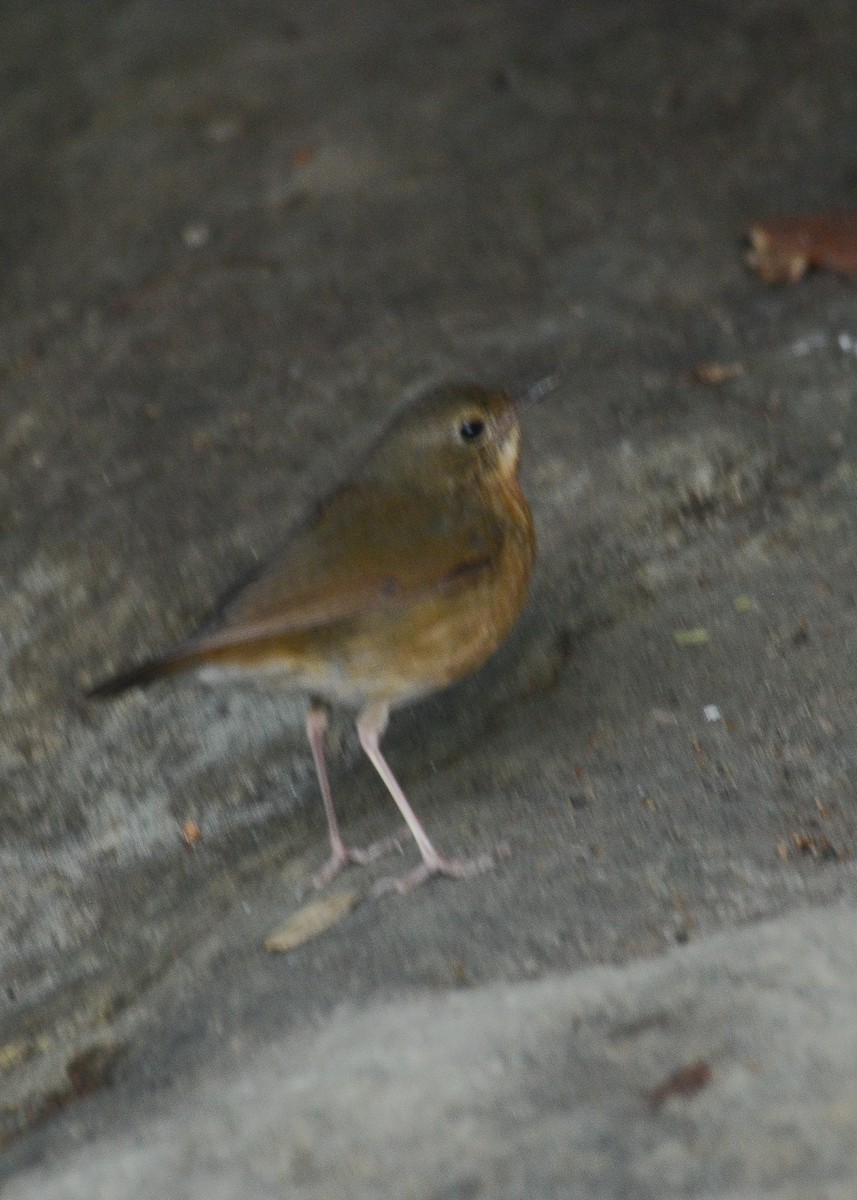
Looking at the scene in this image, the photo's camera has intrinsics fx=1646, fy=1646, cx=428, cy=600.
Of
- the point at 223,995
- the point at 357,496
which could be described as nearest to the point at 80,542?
the point at 357,496

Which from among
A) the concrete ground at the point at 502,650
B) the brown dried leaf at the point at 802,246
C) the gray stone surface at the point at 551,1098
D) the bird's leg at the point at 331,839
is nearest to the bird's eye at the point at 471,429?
the concrete ground at the point at 502,650

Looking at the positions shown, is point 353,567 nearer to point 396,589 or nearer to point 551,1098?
point 396,589

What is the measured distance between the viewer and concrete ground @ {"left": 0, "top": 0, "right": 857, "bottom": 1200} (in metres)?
2.71

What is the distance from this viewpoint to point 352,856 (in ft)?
12.7

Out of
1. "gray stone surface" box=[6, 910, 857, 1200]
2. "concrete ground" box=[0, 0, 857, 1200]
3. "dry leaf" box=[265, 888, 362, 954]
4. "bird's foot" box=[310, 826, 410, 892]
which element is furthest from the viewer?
"bird's foot" box=[310, 826, 410, 892]

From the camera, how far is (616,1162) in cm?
242

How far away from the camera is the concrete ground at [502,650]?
2715mm

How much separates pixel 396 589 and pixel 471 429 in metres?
0.56

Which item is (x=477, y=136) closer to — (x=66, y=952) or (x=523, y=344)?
(x=523, y=344)

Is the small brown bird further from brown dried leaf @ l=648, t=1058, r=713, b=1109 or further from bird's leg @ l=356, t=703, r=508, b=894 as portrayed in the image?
brown dried leaf @ l=648, t=1058, r=713, b=1109

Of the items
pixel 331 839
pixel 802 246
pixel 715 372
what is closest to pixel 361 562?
pixel 331 839

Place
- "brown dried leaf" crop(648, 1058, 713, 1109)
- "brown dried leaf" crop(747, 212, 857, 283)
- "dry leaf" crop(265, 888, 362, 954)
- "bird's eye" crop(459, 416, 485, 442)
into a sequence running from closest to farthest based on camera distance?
"brown dried leaf" crop(648, 1058, 713, 1109) → "dry leaf" crop(265, 888, 362, 954) → "bird's eye" crop(459, 416, 485, 442) → "brown dried leaf" crop(747, 212, 857, 283)

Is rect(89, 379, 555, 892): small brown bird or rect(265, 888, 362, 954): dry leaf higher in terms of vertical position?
rect(89, 379, 555, 892): small brown bird

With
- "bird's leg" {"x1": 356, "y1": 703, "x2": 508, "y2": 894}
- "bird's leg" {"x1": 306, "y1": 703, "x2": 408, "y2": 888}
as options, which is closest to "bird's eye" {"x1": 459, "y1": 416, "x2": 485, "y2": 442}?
"bird's leg" {"x1": 306, "y1": 703, "x2": 408, "y2": 888}
